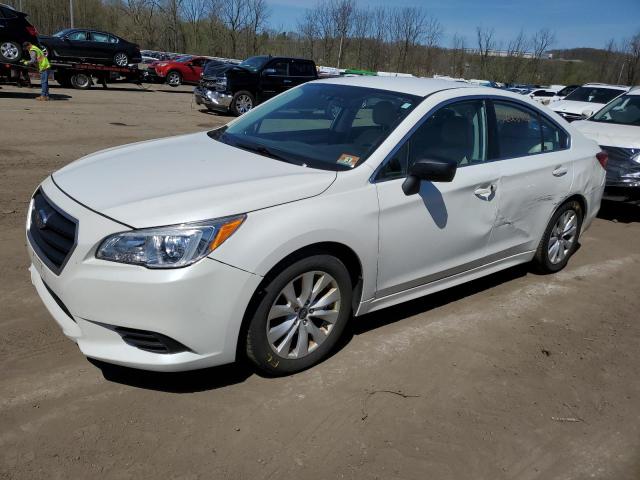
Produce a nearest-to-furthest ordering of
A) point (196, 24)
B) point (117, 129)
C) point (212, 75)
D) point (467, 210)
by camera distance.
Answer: point (467, 210)
point (117, 129)
point (212, 75)
point (196, 24)

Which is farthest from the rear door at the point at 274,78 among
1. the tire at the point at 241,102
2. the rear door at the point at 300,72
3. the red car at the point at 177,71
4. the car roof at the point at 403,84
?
the car roof at the point at 403,84

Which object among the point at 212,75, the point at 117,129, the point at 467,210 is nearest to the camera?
the point at 467,210

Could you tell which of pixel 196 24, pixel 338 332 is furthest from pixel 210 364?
pixel 196 24

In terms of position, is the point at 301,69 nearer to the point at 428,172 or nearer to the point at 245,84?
the point at 245,84

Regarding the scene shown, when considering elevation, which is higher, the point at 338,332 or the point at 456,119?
the point at 456,119

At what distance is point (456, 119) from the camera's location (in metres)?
4.05

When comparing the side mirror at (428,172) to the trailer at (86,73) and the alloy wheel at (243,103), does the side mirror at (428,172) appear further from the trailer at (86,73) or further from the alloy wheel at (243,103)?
the trailer at (86,73)

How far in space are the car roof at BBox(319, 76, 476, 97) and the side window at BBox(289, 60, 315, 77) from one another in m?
14.7

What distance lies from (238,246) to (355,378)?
1178mm

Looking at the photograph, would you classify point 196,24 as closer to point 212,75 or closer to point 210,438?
point 212,75

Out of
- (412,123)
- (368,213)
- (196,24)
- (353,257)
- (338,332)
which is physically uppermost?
(196,24)

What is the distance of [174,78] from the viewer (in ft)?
96.2

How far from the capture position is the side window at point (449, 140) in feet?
11.9

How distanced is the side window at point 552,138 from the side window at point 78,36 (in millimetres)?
21940
